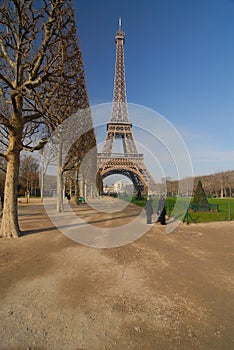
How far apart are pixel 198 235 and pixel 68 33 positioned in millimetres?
10511

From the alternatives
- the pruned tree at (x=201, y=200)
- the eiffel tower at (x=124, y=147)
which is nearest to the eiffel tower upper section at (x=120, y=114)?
the eiffel tower at (x=124, y=147)

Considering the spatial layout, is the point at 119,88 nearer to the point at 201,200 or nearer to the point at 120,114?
the point at 120,114

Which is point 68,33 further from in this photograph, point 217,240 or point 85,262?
point 217,240

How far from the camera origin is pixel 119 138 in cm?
5131

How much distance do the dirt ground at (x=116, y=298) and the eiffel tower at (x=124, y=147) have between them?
3403cm

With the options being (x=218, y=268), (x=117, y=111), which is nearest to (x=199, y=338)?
(x=218, y=268)

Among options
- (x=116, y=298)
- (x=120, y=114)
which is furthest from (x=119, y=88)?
(x=116, y=298)

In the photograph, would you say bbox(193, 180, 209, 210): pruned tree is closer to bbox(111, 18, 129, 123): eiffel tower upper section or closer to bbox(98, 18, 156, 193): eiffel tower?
bbox(98, 18, 156, 193): eiffel tower

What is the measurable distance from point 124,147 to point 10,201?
145ft

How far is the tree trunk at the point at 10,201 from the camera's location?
785 cm

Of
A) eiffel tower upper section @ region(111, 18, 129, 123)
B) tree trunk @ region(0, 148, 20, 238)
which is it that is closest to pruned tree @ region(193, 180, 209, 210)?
tree trunk @ region(0, 148, 20, 238)

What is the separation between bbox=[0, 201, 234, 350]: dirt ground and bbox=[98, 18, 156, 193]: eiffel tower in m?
34.0

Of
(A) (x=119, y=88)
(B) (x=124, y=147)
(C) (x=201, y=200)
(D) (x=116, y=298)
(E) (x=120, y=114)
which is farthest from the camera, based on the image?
(A) (x=119, y=88)

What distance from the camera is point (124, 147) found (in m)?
50.8
